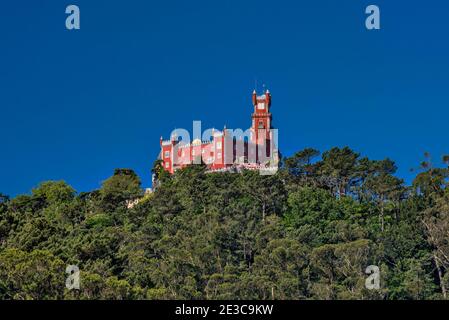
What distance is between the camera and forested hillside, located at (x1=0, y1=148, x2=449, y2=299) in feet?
106

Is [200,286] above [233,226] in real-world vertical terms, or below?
below

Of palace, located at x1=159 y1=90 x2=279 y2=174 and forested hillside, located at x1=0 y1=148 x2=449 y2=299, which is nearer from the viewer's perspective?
forested hillside, located at x1=0 y1=148 x2=449 y2=299

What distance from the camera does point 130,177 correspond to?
68.6 m

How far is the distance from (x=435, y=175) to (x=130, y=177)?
29729 millimetres

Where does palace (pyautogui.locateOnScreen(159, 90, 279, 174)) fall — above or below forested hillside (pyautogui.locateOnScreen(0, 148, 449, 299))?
above

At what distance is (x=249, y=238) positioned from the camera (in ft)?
134

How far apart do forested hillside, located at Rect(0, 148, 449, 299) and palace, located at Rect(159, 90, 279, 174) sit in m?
10.0

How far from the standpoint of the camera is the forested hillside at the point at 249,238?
3217cm

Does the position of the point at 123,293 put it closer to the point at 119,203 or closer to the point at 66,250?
the point at 66,250

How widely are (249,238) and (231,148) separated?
92.1ft
